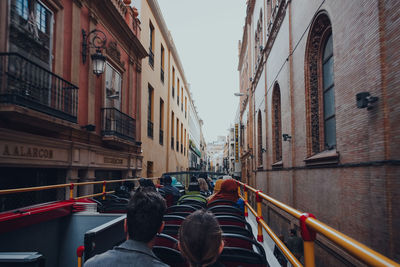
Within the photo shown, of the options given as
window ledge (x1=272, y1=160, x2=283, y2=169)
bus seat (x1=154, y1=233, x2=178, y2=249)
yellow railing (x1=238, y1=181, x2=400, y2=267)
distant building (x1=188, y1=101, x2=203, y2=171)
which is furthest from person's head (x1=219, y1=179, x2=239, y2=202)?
distant building (x1=188, y1=101, x2=203, y2=171)

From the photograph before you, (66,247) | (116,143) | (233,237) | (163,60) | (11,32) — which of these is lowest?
(66,247)

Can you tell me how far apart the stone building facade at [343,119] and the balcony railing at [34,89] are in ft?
20.2

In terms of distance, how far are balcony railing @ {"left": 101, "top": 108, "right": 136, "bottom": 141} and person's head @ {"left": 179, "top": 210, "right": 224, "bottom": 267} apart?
8.63m

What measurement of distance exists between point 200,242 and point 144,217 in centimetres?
45

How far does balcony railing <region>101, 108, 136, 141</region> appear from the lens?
10016 mm

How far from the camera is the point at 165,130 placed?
20.5 meters

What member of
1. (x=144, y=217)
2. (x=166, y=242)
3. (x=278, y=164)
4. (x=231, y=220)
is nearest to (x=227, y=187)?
(x=231, y=220)

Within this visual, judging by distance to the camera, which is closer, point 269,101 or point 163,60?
point 269,101

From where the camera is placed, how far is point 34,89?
641cm

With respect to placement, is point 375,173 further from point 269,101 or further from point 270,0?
point 270,0

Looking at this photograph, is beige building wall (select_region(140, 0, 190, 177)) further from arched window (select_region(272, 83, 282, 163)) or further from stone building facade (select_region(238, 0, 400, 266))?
stone building facade (select_region(238, 0, 400, 266))

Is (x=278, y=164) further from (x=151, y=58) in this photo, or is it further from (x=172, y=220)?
(x=172, y=220)

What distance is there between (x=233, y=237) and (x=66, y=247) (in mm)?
2300

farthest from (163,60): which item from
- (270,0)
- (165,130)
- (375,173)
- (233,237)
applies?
(233,237)
